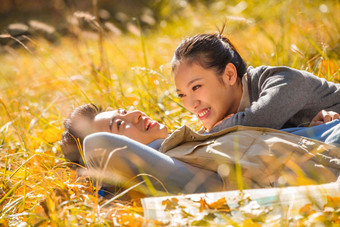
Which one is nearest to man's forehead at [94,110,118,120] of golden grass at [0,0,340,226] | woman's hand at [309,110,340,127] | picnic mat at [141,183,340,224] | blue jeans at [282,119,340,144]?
golden grass at [0,0,340,226]

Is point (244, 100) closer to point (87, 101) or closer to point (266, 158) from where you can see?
point (266, 158)

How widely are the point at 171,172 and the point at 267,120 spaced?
24.0 inches

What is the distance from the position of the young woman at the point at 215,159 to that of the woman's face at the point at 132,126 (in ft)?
0.75

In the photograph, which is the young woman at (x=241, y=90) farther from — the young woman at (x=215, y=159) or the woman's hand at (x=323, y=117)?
the young woman at (x=215, y=159)

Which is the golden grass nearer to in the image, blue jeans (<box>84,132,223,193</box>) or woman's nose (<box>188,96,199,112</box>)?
blue jeans (<box>84,132,223,193</box>)

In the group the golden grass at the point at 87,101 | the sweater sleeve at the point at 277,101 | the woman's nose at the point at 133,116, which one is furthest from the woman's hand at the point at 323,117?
the woman's nose at the point at 133,116

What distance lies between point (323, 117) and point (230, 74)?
64 cm

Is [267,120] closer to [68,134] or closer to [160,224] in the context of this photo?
[160,224]

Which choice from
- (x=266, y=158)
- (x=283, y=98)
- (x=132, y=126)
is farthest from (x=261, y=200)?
(x=132, y=126)

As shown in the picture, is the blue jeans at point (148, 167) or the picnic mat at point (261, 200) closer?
the picnic mat at point (261, 200)

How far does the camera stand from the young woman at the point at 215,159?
5.55 feet

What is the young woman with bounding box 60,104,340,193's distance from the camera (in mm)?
1693

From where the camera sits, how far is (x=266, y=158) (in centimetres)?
170

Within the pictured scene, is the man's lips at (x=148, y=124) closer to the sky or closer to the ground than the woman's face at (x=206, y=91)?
closer to the ground
